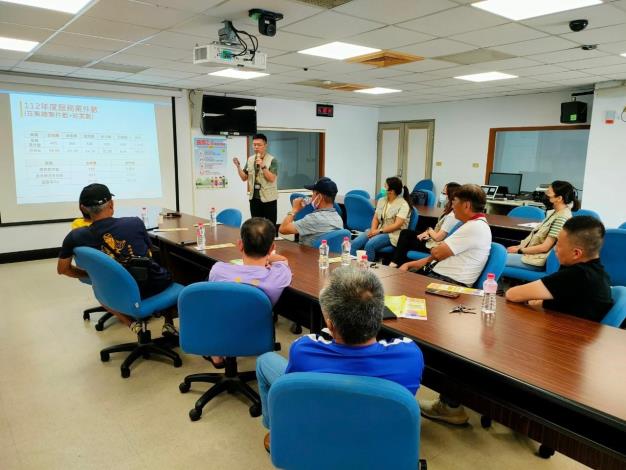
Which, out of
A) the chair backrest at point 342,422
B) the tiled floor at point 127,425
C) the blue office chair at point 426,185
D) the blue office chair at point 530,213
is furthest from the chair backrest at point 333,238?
the blue office chair at point 426,185

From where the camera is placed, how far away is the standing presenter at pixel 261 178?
18.6 feet

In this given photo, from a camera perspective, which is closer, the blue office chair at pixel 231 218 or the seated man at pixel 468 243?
the seated man at pixel 468 243

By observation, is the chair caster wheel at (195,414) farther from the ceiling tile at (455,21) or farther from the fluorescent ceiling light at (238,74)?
the fluorescent ceiling light at (238,74)

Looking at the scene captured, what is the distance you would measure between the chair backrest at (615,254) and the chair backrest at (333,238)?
2027 millimetres

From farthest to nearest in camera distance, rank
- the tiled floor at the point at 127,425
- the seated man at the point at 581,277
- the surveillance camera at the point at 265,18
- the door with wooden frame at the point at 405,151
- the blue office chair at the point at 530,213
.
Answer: the door with wooden frame at the point at 405,151 → the blue office chair at the point at 530,213 → the surveillance camera at the point at 265,18 → the tiled floor at the point at 127,425 → the seated man at the point at 581,277

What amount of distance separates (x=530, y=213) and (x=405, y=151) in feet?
14.4

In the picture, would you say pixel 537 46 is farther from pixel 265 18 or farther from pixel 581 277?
pixel 581 277

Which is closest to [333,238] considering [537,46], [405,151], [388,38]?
[388,38]

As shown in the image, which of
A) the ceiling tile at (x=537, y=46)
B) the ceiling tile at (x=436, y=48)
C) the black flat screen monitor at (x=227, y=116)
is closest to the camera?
the ceiling tile at (x=537, y=46)

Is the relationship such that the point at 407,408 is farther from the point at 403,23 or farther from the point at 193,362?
the point at 403,23

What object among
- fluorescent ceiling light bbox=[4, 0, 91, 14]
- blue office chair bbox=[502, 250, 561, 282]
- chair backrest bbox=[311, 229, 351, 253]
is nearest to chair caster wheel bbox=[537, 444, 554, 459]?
blue office chair bbox=[502, 250, 561, 282]

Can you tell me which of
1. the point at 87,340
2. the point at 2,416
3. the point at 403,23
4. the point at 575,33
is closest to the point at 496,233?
the point at 575,33

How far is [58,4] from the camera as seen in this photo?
314 cm

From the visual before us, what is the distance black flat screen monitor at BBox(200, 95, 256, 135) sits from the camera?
7.46 metres
